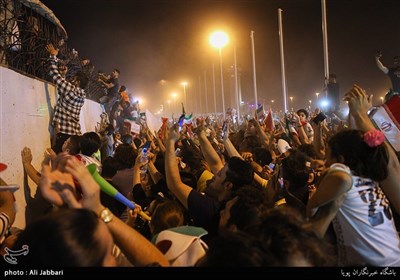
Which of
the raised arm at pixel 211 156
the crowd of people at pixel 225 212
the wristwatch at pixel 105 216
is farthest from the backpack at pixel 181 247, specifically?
the raised arm at pixel 211 156

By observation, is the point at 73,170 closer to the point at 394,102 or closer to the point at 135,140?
the point at 394,102

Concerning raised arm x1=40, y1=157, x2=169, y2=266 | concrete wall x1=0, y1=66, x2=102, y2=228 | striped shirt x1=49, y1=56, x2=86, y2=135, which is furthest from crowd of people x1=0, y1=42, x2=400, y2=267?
striped shirt x1=49, y1=56, x2=86, y2=135

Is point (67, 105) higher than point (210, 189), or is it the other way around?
point (67, 105)

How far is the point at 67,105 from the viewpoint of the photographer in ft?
19.5

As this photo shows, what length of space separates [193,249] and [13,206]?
5.89ft

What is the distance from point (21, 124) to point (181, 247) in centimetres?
323

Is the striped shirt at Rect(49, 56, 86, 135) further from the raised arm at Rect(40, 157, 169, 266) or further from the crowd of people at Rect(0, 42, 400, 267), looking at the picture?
the raised arm at Rect(40, 157, 169, 266)

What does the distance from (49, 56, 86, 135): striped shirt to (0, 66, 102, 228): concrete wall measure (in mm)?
173

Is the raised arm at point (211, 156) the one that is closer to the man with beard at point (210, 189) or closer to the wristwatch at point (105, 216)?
the man with beard at point (210, 189)

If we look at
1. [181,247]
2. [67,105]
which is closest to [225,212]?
[181,247]

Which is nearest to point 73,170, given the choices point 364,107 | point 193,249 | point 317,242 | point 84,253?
point 84,253

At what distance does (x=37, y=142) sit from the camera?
497cm

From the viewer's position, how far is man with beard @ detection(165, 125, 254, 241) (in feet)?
9.48

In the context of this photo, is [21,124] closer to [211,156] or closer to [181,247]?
[211,156]
